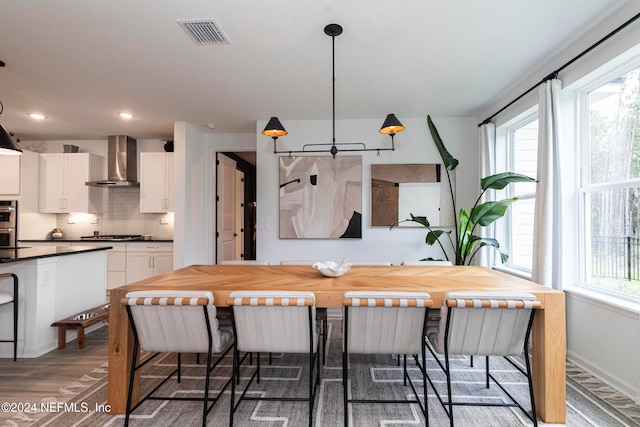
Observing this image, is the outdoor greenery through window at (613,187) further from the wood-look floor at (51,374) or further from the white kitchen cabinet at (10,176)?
the white kitchen cabinet at (10,176)

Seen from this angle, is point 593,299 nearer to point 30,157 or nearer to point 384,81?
point 384,81

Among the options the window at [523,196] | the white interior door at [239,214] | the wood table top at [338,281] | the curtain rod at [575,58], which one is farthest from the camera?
the white interior door at [239,214]

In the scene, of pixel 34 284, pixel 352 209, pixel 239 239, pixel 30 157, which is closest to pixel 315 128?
pixel 352 209

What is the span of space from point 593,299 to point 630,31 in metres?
1.87

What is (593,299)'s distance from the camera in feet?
8.04

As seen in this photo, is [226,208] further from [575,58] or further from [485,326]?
[575,58]

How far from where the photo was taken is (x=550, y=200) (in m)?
2.76

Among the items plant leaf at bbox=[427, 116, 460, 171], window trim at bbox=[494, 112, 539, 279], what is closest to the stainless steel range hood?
plant leaf at bbox=[427, 116, 460, 171]

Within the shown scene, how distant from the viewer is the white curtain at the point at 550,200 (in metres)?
2.74

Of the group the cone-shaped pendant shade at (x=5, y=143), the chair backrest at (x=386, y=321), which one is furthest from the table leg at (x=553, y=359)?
the cone-shaped pendant shade at (x=5, y=143)

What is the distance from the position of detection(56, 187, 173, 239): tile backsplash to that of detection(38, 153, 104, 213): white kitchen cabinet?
0.38 meters

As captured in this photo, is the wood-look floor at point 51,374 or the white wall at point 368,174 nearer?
the wood-look floor at point 51,374

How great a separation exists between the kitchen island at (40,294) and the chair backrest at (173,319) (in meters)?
1.61

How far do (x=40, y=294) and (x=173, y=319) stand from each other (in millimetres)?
2031
